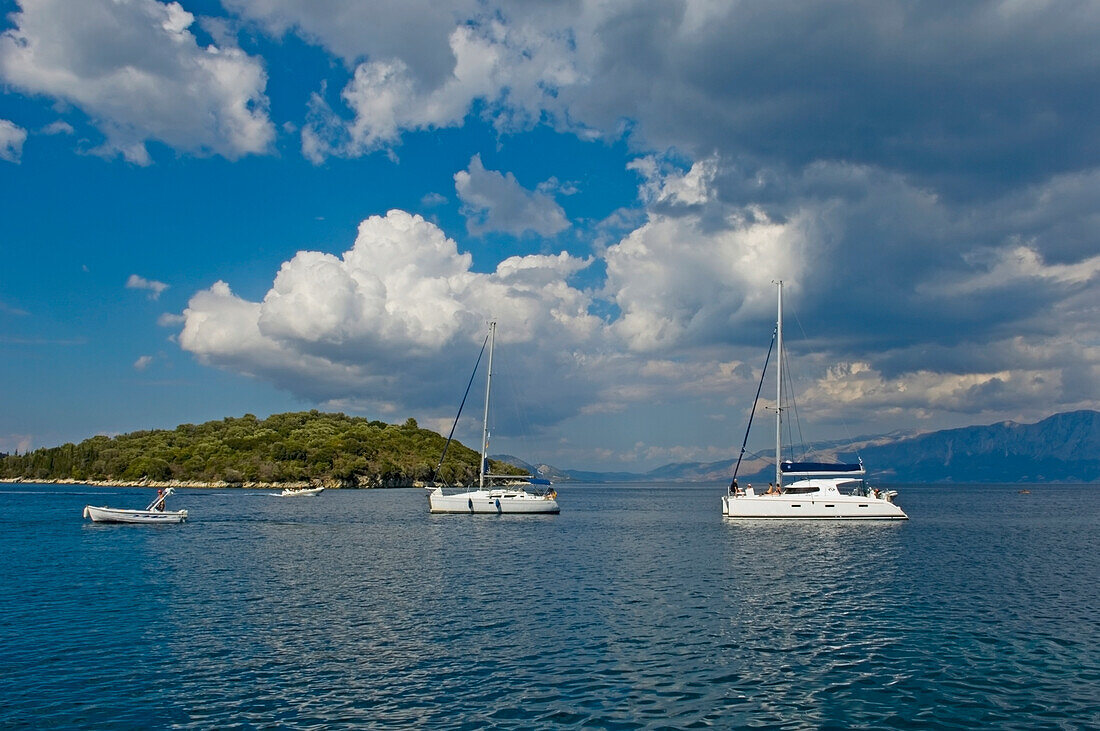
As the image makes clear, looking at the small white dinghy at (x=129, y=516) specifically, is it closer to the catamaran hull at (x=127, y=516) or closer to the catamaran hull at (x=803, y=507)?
the catamaran hull at (x=127, y=516)

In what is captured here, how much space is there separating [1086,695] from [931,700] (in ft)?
16.2

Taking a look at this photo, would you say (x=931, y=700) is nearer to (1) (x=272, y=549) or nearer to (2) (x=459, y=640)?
(2) (x=459, y=640)

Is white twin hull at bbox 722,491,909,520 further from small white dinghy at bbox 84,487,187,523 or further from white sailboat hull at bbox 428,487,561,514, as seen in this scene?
small white dinghy at bbox 84,487,187,523

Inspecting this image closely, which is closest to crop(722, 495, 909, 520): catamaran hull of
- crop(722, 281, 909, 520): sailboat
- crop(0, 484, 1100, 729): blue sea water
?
crop(722, 281, 909, 520): sailboat

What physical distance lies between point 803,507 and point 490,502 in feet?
136

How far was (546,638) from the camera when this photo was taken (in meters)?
30.4

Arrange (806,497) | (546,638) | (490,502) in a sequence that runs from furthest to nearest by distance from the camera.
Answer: (490,502), (806,497), (546,638)

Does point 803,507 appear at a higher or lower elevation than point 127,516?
lower

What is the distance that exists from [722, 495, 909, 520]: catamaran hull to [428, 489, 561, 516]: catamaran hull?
28564 mm

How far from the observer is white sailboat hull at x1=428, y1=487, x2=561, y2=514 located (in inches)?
4072

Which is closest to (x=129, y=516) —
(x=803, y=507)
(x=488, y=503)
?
(x=488, y=503)

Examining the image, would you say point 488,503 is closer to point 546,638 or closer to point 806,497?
point 806,497

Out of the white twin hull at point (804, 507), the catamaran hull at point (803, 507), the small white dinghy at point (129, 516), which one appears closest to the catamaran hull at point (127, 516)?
the small white dinghy at point (129, 516)

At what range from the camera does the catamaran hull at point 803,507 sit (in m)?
87.4
